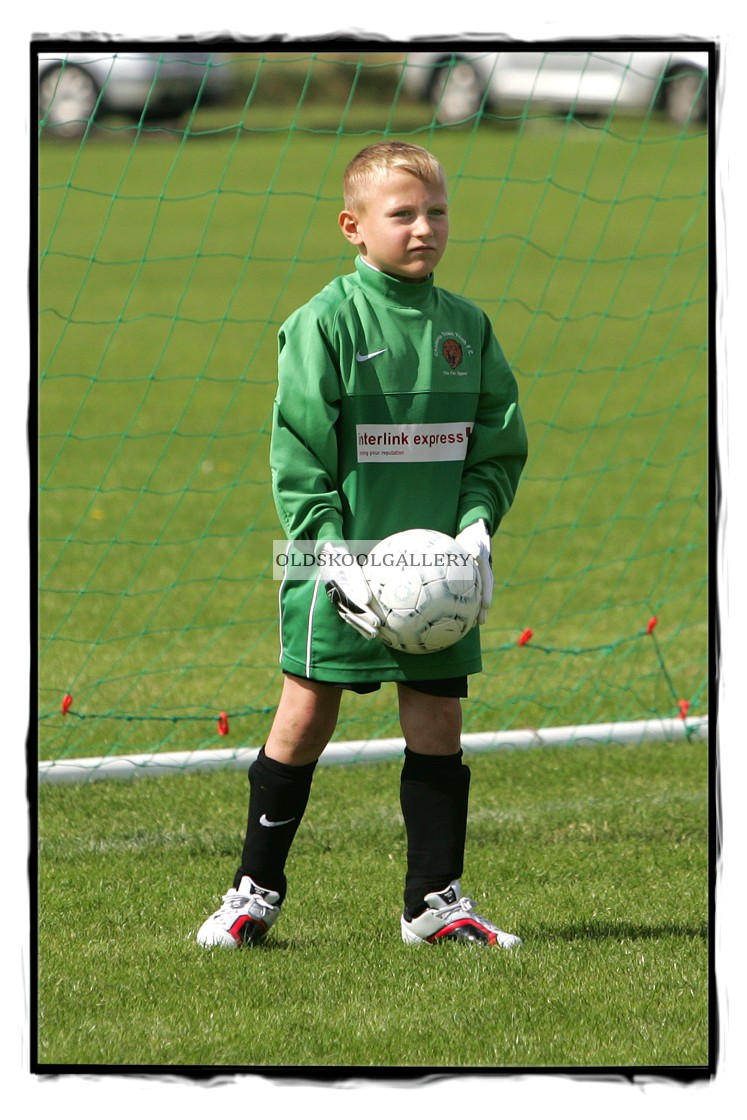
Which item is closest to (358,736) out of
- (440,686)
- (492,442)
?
(440,686)

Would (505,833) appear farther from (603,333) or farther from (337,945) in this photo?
(603,333)

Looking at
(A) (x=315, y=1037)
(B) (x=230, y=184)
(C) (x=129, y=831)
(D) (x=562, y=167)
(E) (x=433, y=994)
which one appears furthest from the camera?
(D) (x=562, y=167)

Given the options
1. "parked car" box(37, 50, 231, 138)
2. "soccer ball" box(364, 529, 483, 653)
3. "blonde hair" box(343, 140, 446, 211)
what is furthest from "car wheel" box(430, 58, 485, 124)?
"soccer ball" box(364, 529, 483, 653)

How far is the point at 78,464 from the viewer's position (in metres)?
10.3

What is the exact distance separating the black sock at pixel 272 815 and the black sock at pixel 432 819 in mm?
→ 261

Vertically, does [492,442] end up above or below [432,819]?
above

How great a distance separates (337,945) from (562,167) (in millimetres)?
18797

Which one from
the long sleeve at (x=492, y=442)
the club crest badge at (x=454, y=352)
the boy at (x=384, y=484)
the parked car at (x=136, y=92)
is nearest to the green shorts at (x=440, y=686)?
→ the boy at (x=384, y=484)

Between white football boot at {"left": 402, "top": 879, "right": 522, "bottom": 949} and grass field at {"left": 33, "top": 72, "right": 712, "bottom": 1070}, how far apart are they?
0.07 m

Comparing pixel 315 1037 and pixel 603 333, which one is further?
pixel 603 333

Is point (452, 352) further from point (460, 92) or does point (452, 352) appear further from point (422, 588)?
point (460, 92)

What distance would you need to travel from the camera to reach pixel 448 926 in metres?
3.79

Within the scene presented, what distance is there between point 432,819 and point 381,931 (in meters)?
0.33

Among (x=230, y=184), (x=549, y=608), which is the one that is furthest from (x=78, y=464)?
(x=230, y=184)
